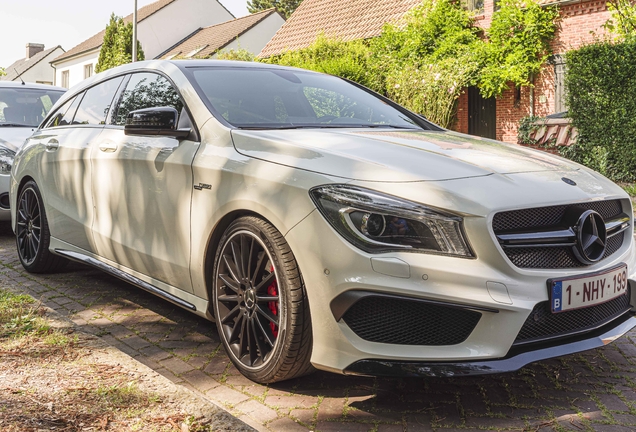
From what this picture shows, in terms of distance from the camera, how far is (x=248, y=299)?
326cm

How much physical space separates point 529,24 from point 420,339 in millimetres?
16417

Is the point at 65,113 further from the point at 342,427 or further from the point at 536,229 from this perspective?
the point at 536,229

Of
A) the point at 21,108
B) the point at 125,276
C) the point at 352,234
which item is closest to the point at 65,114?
the point at 125,276

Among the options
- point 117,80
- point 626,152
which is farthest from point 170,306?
point 626,152

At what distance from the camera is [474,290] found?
2637 millimetres

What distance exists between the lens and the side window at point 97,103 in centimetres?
479

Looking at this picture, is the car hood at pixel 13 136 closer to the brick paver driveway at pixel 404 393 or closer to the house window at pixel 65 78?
the brick paver driveway at pixel 404 393

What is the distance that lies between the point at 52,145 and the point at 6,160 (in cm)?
256

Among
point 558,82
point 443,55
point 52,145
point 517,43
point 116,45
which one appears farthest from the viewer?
point 116,45

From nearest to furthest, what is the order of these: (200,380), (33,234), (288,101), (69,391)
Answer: (69,391) < (200,380) < (288,101) < (33,234)

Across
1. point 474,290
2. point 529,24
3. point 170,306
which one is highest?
point 529,24

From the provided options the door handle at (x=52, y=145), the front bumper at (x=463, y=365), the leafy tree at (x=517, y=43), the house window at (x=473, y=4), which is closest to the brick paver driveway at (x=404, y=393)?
the front bumper at (x=463, y=365)

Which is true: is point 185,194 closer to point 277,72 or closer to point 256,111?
point 256,111

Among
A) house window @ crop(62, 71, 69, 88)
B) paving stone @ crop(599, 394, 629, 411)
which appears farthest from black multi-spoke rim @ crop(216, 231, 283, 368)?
house window @ crop(62, 71, 69, 88)
